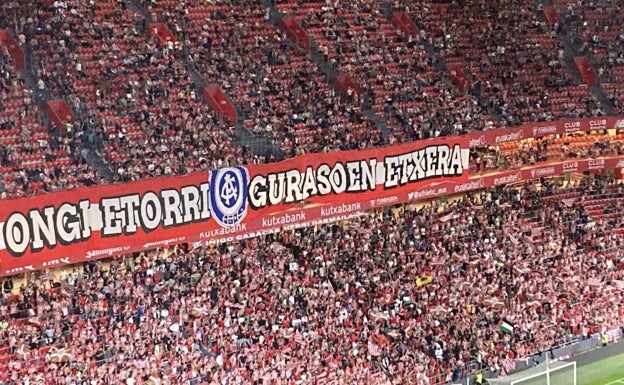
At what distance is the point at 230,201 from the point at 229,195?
17cm

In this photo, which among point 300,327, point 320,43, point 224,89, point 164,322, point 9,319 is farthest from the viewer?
point 320,43

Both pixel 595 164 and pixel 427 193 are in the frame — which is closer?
pixel 427 193

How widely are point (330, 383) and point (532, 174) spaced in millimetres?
12885

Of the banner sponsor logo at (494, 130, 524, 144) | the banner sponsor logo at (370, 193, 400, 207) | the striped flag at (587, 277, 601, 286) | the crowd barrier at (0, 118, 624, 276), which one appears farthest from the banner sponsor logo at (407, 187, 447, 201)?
the striped flag at (587, 277, 601, 286)

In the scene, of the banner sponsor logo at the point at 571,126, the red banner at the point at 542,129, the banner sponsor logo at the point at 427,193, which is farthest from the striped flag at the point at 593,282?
the banner sponsor logo at the point at 427,193

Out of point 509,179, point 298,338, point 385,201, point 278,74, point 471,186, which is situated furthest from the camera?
point 509,179

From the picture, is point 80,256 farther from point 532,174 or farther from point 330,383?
point 532,174

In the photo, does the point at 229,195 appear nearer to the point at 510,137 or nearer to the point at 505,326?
the point at 505,326

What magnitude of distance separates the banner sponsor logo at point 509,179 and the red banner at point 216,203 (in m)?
2.11

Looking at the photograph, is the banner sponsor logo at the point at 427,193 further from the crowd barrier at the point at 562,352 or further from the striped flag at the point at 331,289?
the crowd barrier at the point at 562,352

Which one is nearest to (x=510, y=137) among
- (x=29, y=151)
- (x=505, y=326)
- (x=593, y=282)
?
(x=593, y=282)

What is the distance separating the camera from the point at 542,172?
37031mm

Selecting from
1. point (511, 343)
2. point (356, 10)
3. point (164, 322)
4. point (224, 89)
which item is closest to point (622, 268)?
point (511, 343)

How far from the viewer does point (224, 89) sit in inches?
1220
